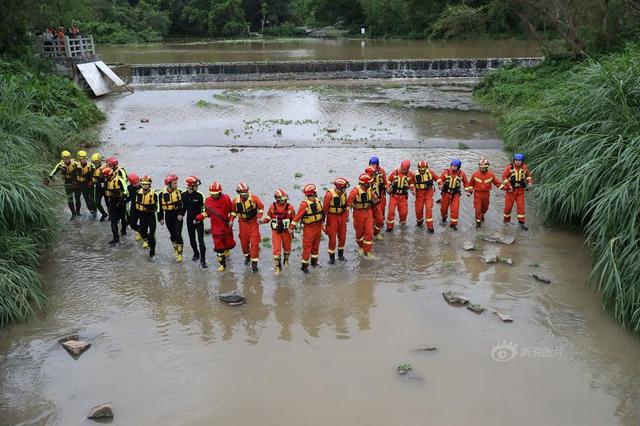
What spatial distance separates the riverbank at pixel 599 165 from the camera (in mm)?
7543

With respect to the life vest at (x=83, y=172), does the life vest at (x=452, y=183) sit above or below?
below

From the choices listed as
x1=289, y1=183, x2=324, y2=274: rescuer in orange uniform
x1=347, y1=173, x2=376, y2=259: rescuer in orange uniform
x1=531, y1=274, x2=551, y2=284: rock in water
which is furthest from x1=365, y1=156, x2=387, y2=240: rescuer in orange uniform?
x1=531, y1=274, x2=551, y2=284: rock in water

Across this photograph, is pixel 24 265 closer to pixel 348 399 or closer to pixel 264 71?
pixel 348 399

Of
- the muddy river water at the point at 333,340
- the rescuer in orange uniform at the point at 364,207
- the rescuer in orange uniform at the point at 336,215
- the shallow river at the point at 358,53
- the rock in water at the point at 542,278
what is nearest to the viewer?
the muddy river water at the point at 333,340

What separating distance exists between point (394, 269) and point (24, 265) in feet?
19.2

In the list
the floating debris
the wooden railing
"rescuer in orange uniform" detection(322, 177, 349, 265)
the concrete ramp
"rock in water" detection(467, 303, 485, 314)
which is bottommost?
the floating debris

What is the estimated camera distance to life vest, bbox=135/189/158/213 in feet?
31.1

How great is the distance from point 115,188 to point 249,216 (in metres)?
2.95

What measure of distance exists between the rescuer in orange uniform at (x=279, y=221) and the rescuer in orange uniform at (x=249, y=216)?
0.62 feet

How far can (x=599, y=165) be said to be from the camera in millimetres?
9172

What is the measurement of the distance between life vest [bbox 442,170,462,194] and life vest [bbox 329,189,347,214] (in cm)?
243

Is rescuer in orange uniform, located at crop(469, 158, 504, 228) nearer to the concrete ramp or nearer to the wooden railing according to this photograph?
the concrete ramp

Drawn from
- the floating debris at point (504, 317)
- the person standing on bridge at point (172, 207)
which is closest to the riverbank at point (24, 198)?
the person standing on bridge at point (172, 207)

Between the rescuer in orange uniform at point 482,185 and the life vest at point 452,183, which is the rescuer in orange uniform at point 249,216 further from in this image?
the rescuer in orange uniform at point 482,185
